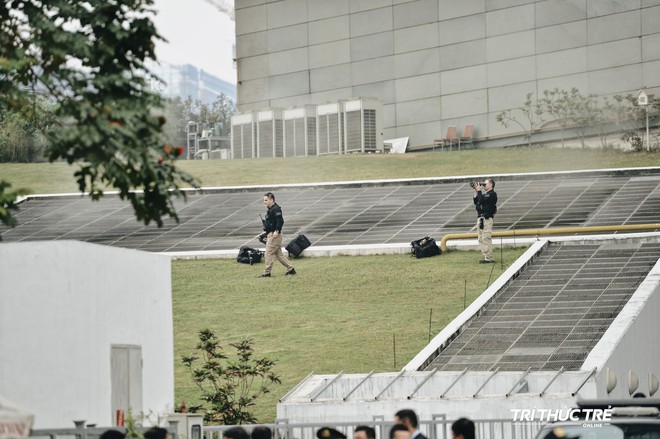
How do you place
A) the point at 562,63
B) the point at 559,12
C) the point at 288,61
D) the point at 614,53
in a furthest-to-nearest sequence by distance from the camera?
the point at 288,61 → the point at 559,12 → the point at 562,63 → the point at 614,53

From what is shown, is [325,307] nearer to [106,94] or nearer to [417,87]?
[106,94]

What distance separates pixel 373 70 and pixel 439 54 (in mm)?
3245

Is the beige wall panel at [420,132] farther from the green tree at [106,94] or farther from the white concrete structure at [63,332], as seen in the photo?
the green tree at [106,94]

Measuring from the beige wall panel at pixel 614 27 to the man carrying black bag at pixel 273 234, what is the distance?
1159 inches

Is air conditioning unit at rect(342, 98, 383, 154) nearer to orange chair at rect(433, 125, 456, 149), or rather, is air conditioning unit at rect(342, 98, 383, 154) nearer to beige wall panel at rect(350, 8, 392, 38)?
orange chair at rect(433, 125, 456, 149)

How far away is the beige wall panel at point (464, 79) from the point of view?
56625 mm

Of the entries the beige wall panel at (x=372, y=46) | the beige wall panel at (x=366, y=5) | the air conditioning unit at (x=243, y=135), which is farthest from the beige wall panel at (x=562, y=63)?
the air conditioning unit at (x=243, y=135)

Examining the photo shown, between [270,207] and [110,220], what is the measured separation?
31.4ft

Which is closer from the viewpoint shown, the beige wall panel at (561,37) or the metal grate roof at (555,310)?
the metal grate roof at (555,310)

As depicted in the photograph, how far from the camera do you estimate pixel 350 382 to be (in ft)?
60.7

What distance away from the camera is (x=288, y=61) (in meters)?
62.9

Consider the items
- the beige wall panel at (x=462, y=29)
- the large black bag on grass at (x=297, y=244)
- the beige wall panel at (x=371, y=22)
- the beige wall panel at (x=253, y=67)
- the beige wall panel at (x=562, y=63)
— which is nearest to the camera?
the large black bag on grass at (x=297, y=244)

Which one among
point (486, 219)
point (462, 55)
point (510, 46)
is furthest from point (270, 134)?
point (486, 219)

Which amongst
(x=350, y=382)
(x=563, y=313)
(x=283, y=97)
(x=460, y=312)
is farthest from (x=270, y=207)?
(x=283, y=97)
